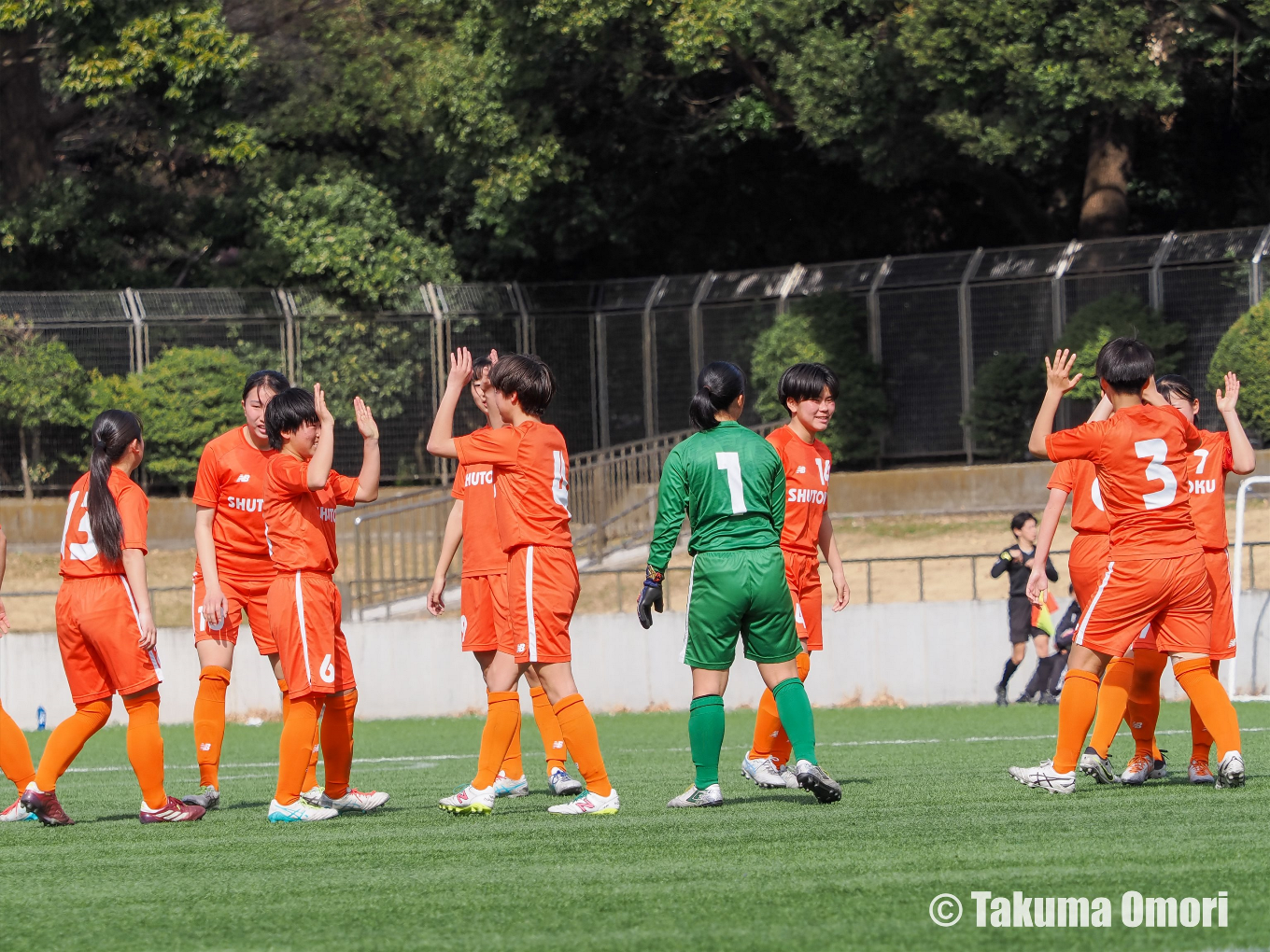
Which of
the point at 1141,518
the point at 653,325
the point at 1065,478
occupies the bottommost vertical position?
the point at 1141,518

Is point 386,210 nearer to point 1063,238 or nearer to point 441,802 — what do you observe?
Answer: point 1063,238

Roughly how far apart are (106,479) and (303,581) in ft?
3.76

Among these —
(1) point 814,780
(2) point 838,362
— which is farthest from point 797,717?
(2) point 838,362

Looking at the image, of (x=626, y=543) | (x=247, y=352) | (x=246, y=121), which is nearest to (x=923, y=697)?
(x=626, y=543)

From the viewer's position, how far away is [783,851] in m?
5.62

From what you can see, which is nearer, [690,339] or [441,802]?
[441,802]

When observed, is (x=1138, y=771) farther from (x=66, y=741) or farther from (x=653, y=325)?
(x=653, y=325)

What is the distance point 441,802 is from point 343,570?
13.1 metres

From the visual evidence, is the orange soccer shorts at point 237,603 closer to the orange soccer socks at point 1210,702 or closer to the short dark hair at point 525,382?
the short dark hair at point 525,382

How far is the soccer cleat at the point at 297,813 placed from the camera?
7.02 m

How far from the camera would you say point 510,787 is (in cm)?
846

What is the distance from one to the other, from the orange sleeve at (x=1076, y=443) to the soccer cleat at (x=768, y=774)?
2.06m

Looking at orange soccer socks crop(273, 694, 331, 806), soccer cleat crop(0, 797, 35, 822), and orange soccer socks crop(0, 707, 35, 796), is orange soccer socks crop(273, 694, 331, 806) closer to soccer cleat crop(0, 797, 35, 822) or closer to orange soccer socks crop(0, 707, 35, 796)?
orange soccer socks crop(0, 707, 35, 796)

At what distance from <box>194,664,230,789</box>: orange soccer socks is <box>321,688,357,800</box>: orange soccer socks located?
95cm
